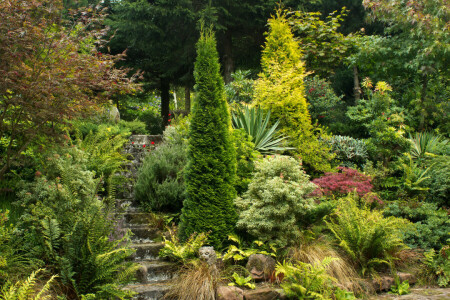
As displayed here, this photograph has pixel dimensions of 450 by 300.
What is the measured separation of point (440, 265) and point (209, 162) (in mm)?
3758

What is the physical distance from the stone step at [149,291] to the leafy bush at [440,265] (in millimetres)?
3836

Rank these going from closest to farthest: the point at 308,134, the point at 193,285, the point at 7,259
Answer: the point at 7,259, the point at 193,285, the point at 308,134

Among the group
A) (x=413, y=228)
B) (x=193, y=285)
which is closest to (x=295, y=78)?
(x=413, y=228)

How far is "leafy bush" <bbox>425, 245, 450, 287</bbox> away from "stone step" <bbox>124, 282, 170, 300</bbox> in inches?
151

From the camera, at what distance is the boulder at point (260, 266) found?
189 inches

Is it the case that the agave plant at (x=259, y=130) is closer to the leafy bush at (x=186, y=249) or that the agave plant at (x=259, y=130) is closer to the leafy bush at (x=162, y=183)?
the leafy bush at (x=162, y=183)

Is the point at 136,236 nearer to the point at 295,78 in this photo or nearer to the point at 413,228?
the point at 413,228

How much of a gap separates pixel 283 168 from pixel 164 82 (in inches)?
445

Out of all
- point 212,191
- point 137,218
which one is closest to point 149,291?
point 212,191

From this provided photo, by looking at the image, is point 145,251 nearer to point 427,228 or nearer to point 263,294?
point 263,294

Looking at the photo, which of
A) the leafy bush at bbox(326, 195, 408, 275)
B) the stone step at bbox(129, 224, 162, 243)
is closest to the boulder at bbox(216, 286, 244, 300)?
the leafy bush at bbox(326, 195, 408, 275)

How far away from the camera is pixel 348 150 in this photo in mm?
8281

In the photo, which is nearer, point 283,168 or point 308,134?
point 283,168

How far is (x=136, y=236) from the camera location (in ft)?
19.0
